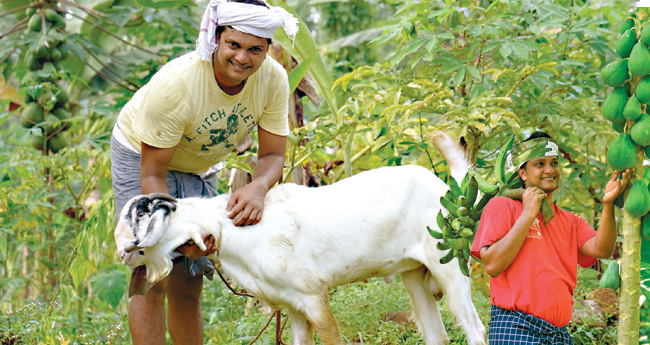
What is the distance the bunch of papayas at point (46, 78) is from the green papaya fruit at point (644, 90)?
460 centimetres

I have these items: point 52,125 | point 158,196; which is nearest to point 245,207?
point 158,196

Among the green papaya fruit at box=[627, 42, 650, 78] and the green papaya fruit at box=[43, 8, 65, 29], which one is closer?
the green papaya fruit at box=[627, 42, 650, 78]

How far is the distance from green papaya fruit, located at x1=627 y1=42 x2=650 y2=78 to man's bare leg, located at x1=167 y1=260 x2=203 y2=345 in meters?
2.27

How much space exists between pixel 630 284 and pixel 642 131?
43 cm

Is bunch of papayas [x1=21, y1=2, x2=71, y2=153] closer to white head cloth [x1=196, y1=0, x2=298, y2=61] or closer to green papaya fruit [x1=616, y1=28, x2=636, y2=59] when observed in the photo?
white head cloth [x1=196, y1=0, x2=298, y2=61]

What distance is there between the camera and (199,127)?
2930 mm

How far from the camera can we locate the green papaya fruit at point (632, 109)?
72.4 inches

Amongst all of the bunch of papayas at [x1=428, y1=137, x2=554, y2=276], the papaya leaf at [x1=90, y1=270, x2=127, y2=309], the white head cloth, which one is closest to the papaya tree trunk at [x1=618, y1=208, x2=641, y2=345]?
the bunch of papayas at [x1=428, y1=137, x2=554, y2=276]

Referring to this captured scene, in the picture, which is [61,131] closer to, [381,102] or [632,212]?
[381,102]

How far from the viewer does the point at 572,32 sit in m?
4.16

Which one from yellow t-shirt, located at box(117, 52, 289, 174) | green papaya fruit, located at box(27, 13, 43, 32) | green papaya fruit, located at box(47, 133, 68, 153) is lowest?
green papaya fruit, located at box(47, 133, 68, 153)

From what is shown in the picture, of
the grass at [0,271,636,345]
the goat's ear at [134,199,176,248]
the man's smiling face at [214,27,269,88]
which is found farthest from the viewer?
the grass at [0,271,636,345]

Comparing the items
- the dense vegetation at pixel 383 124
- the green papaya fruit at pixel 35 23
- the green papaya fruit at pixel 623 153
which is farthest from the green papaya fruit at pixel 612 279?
the green papaya fruit at pixel 35 23

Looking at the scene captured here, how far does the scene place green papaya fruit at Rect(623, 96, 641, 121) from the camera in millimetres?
1838
